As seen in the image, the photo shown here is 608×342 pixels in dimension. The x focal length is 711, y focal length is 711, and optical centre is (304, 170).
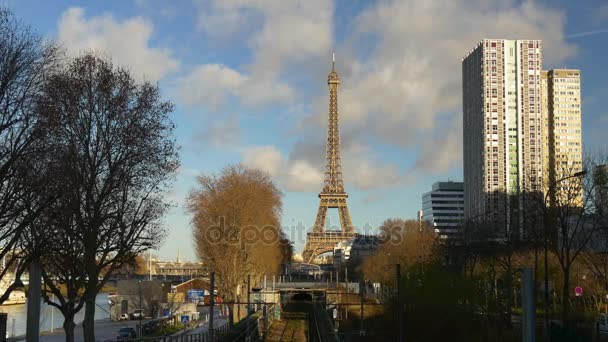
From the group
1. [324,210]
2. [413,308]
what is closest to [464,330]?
[413,308]

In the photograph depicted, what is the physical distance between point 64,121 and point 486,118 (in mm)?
161000

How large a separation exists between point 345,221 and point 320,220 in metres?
4.80

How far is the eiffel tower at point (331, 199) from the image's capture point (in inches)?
5271

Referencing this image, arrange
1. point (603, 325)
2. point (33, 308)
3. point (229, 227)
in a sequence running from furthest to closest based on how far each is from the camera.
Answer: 1. point (229, 227)
2. point (603, 325)
3. point (33, 308)

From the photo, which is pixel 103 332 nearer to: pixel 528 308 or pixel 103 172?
pixel 103 172

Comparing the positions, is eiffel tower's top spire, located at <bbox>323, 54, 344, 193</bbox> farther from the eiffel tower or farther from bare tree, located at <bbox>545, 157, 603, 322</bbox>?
bare tree, located at <bbox>545, 157, 603, 322</bbox>

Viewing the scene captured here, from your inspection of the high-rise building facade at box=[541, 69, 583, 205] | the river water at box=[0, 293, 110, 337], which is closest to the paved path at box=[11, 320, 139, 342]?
the river water at box=[0, 293, 110, 337]

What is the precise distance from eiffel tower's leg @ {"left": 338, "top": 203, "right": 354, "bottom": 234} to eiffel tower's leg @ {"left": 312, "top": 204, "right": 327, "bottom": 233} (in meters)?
3.14

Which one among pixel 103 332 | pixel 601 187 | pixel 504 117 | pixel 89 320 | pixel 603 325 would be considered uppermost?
pixel 504 117

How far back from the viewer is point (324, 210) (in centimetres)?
13962

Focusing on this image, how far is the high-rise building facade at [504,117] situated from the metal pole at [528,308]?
167362mm

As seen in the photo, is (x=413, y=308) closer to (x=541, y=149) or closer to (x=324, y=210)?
(x=324, y=210)

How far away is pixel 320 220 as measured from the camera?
5374 inches

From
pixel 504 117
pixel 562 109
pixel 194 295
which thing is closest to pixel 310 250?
pixel 194 295
